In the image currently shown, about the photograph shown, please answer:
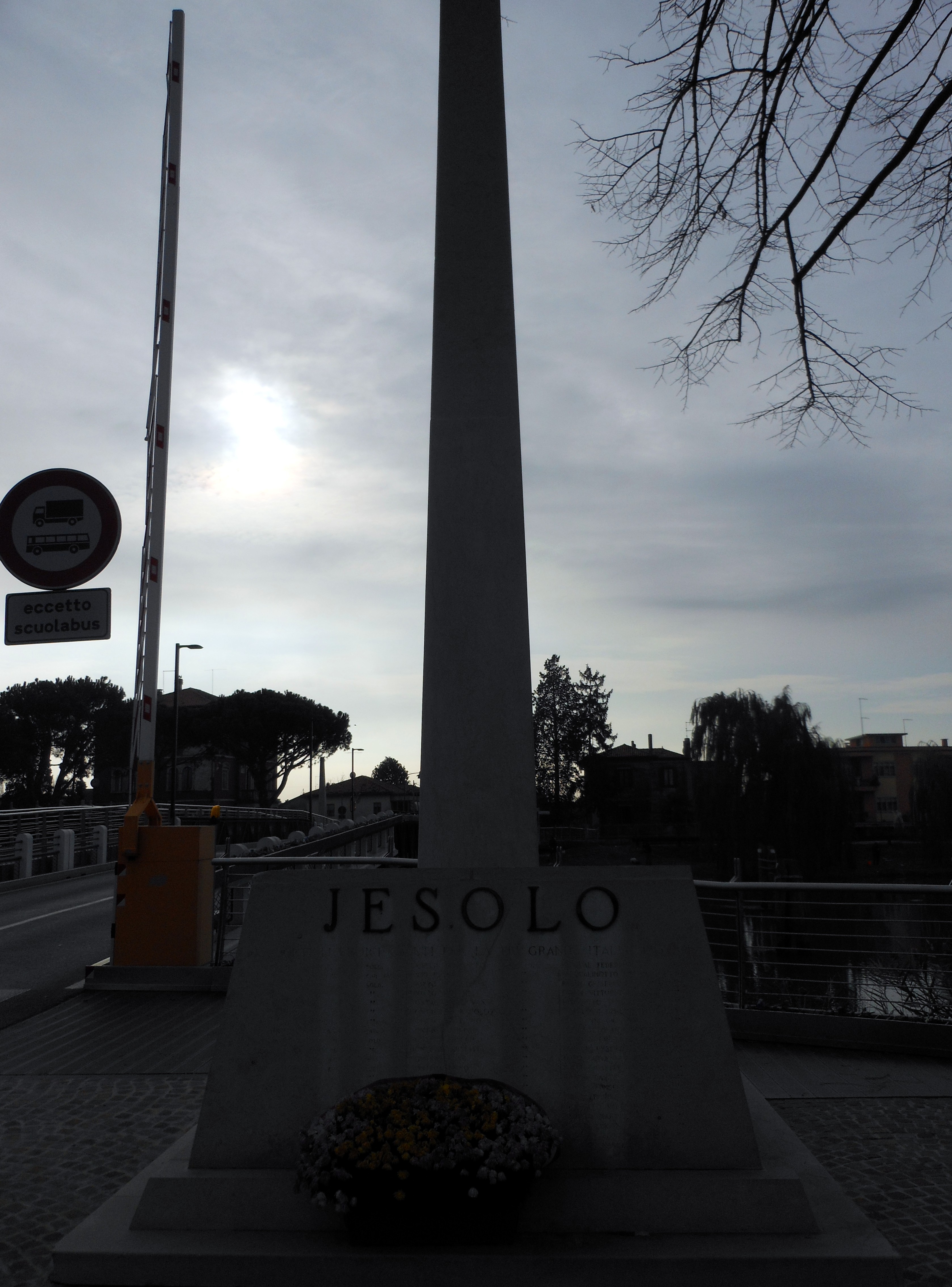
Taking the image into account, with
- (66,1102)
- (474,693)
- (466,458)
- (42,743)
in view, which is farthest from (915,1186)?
(42,743)

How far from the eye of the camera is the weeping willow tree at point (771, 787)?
128ft

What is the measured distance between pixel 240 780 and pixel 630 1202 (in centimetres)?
9375

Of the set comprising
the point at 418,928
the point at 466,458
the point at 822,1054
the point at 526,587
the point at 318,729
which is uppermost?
the point at 318,729

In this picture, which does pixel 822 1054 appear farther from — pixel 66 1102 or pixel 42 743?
pixel 42 743

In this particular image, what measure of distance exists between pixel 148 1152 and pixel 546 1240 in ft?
7.47

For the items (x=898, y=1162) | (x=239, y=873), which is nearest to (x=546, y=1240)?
(x=898, y=1162)

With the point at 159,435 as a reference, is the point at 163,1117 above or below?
below

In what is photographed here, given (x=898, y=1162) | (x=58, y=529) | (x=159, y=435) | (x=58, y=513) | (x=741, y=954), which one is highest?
(x=159, y=435)

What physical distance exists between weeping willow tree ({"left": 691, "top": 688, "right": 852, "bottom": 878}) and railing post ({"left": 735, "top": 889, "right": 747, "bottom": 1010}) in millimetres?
33139

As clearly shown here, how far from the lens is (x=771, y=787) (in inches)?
1566

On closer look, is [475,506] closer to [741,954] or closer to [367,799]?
[741,954]

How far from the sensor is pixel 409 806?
13200 cm

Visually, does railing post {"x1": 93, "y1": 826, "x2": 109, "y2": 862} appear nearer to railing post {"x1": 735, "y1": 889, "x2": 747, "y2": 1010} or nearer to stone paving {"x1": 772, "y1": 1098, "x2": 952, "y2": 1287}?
railing post {"x1": 735, "y1": 889, "x2": 747, "y2": 1010}

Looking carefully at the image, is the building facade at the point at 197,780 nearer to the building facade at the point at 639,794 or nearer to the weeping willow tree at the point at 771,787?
the building facade at the point at 639,794
